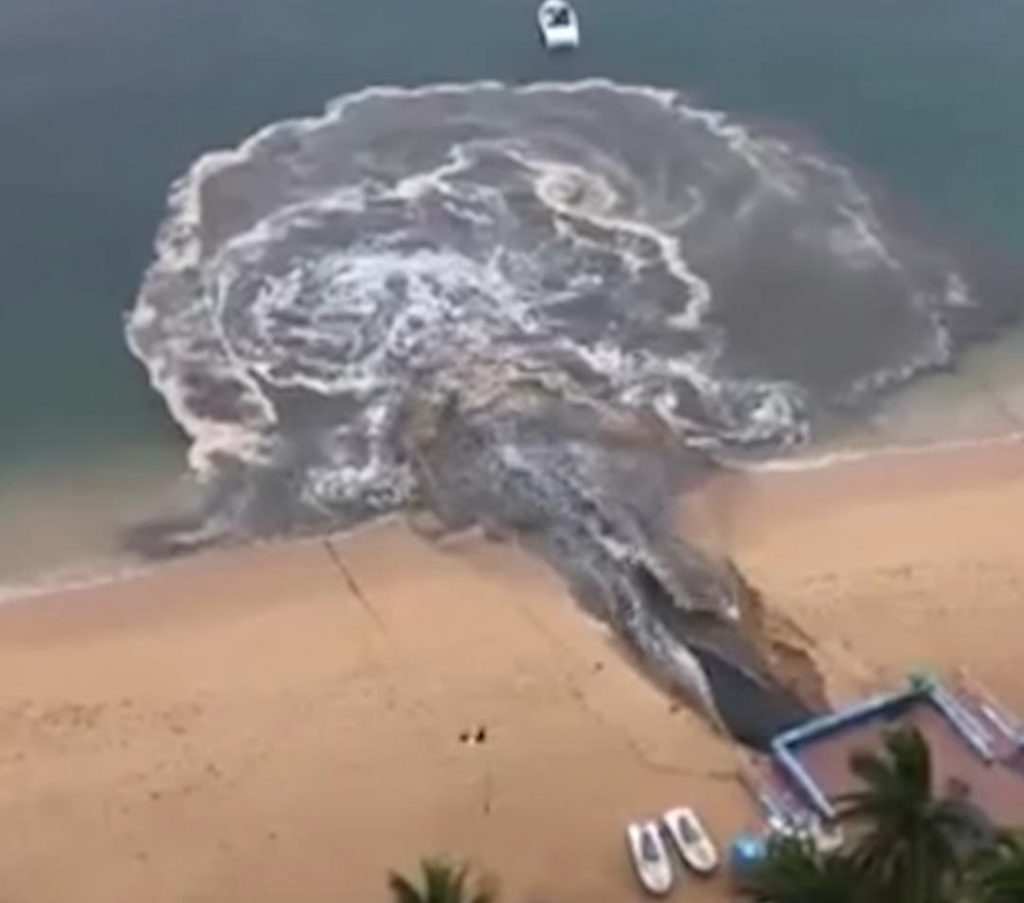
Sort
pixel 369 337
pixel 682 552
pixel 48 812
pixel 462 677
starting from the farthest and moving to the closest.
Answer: pixel 369 337
pixel 682 552
pixel 462 677
pixel 48 812

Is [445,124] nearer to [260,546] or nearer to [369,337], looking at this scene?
[369,337]

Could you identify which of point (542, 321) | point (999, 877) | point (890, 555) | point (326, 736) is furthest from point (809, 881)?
point (542, 321)

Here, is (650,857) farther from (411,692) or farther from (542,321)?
(542,321)

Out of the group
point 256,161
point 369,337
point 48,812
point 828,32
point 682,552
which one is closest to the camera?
point 48,812

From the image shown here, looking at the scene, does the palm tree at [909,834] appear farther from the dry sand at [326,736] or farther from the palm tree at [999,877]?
the dry sand at [326,736]

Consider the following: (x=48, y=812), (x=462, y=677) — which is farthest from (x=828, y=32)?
(x=48, y=812)

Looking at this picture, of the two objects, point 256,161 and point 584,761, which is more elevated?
point 256,161

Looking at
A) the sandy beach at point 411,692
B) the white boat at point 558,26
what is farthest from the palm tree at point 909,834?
the white boat at point 558,26
